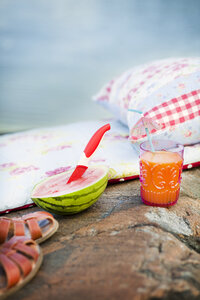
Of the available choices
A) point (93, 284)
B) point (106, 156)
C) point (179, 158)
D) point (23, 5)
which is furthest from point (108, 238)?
point (23, 5)

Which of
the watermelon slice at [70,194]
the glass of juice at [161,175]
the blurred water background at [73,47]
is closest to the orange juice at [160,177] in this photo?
the glass of juice at [161,175]

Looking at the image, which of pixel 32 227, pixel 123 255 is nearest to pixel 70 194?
pixel 32 227

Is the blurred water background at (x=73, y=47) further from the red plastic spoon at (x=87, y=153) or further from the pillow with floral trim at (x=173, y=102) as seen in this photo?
the red plastic spoon at (x=87, y=153)

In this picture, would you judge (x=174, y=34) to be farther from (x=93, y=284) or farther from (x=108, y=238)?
(x=93, y=284)

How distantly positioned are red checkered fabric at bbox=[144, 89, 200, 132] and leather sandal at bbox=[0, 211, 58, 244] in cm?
66

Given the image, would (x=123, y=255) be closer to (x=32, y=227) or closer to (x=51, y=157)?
(x=32, y=227)

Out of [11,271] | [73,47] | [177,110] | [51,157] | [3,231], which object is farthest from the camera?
[73,47]

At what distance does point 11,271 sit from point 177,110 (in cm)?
95

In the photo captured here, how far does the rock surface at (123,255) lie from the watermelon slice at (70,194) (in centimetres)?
6

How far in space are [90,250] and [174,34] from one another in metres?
2.44

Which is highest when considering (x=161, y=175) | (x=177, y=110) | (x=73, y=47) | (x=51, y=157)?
(x=73, y=47)

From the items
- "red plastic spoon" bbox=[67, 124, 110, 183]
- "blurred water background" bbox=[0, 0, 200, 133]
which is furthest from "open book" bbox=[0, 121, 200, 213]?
"blurred water background" bbox=[0, 0, 200, 133]

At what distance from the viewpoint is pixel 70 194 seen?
0.86 m

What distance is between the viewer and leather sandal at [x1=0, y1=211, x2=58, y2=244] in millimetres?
738
